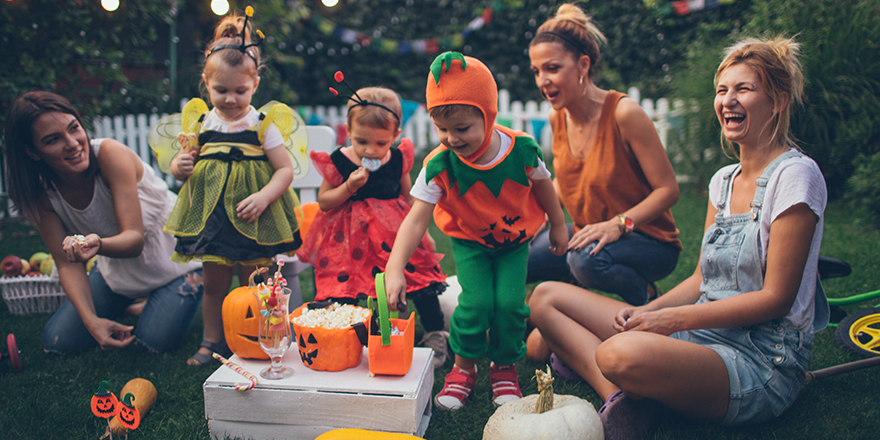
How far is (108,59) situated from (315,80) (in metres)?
4.12

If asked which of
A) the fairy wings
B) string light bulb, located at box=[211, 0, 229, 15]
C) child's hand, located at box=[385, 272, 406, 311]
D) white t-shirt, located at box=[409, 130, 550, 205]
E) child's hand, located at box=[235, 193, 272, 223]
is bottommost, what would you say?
child's hand, located at box=[385, 272, 406, 311]

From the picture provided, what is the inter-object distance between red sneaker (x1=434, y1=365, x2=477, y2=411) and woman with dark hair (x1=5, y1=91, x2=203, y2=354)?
4.95ft

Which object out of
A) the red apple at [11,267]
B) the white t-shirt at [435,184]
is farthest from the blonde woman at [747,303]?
the red apple at [11,267]

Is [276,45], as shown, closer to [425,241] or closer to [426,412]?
[425,241]

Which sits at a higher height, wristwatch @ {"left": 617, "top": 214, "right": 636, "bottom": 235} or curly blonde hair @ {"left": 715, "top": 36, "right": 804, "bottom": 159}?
curly blonde hair @ {"left": 715, "top": 36, "right": 804, "bottom": 159}

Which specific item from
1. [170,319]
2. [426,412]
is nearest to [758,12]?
[426,412]

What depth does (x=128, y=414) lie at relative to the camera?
183cm

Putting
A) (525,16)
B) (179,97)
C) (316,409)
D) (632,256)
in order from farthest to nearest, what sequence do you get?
(525,16) < (179,97) < (632,256) < (316,409)

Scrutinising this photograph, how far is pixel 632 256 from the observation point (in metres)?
2.44

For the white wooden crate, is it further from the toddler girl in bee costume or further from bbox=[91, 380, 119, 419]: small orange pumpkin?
the toddler girl in bee costume

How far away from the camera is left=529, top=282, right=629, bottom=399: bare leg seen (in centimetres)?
212

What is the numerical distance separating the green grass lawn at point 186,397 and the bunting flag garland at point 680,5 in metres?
6.45

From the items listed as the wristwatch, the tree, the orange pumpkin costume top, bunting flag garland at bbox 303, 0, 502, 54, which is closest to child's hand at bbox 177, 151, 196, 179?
the orange pumpkin costume top

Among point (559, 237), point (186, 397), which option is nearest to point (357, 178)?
point (559, 237)
